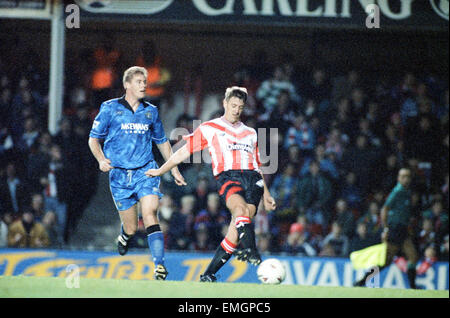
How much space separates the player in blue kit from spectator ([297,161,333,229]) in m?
5.12

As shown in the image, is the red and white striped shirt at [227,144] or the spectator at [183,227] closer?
the red and white striped shirt at [227,144]

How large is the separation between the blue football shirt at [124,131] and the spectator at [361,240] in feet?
17.1

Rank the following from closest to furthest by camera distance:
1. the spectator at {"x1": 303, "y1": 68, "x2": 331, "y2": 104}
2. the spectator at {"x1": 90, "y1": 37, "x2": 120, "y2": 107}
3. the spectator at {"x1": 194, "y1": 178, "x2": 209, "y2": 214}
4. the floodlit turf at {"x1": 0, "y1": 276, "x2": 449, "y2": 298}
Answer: the floodlit turf at {"x1": 0, "y1": 276, "x2": 449, "y2": 298}, the spectator at {"x1": 194, "y1": 178, "x2": 209, "y2": 214}, the spectator at {"x1": 90, "y1": 37, "x2": 120, "y2": 107}, the spectator at {"x1": 303, "y1": 68, "x2": 331, "y2": 104}

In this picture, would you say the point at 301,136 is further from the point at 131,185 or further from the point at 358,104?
the point at 131,185

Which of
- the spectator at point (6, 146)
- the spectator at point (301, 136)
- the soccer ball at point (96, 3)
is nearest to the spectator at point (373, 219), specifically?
the spectator at point (301, 136)

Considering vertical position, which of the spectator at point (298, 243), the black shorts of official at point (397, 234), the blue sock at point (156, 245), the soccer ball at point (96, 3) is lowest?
the spectator at point (298, 243)

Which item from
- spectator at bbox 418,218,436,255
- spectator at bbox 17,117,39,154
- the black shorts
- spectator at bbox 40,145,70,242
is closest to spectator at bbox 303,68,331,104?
spectator at bbox 418,218,436,255

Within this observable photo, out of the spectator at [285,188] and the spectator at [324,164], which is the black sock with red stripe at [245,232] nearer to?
the spectator at [285,188]

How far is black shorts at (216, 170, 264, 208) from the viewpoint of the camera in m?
7.47

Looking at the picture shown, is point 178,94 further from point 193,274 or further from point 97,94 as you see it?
point 193,274

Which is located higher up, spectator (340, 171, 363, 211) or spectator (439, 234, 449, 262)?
spectator (340, 171, 363, 211)

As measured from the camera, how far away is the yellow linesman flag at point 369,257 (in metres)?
11.4

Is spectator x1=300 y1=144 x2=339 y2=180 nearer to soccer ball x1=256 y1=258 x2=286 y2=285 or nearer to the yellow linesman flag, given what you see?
the yellow linesman flag

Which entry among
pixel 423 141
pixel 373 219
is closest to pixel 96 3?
pixel 373 219
